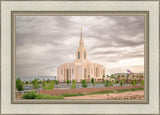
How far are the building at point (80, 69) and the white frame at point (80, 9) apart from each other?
775mm

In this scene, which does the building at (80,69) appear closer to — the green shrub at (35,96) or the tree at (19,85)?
the green shrub at (35,96)

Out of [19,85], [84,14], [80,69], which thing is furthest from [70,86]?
[84,14]

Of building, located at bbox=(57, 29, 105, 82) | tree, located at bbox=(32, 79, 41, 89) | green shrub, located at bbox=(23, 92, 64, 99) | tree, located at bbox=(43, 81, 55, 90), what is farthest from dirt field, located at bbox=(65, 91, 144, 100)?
tree, located at bbox=(32, 79, 41, 89)

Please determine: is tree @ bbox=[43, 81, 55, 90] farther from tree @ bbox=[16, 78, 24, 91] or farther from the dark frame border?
tree @ bbox=[16, 78, 24, 91]

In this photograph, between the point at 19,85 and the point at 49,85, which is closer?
the point at 19,85

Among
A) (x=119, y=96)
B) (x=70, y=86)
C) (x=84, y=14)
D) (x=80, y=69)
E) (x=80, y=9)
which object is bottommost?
(x=119, y=96)

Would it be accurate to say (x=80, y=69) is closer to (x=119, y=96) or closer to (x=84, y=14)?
(x=119, y=96)

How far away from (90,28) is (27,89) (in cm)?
223

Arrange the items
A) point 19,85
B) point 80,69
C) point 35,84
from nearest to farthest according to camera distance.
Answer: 1. point 19,85
2. point 35,84
3. point 80,69

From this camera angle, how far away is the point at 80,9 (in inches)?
167

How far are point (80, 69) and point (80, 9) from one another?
1.58 meters

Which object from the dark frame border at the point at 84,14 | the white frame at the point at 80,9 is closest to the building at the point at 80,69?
the dark frame border at the point at 84,14

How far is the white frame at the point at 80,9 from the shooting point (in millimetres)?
4109

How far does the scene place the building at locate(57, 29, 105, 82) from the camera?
4.43 m
